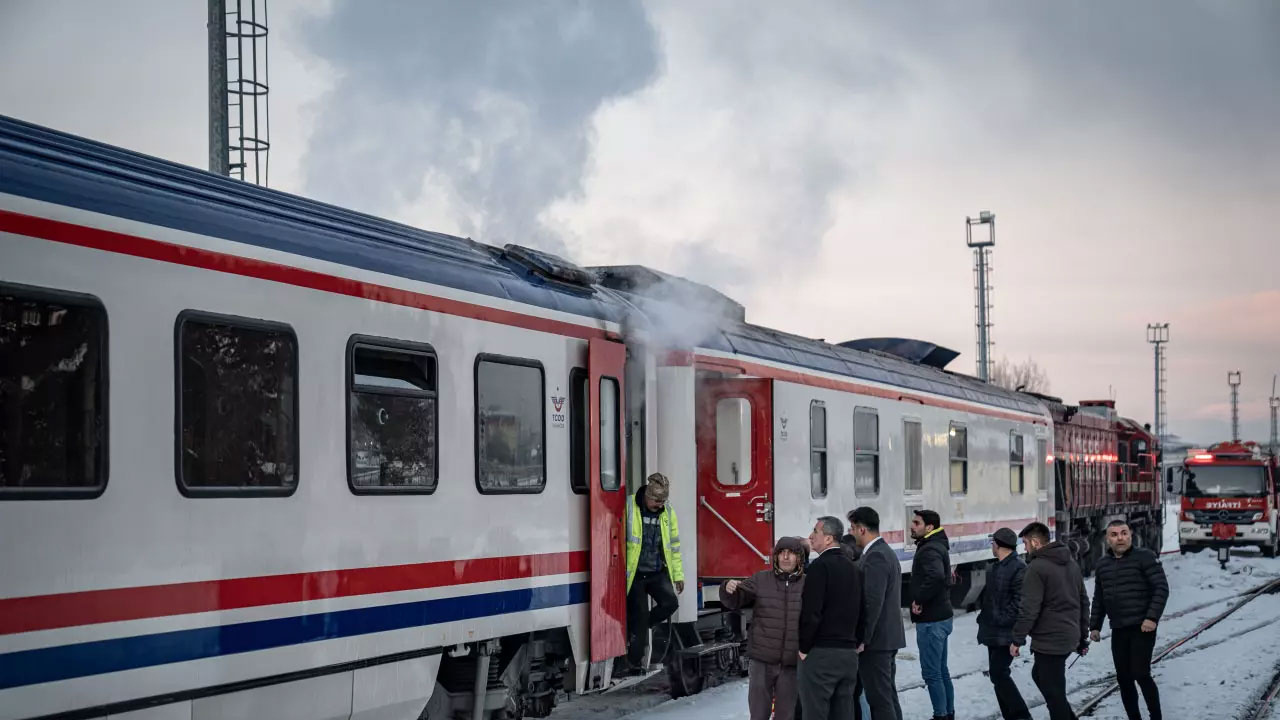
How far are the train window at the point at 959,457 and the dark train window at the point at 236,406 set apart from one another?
12895mm

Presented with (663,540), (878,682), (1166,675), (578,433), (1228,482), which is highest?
(578,433)

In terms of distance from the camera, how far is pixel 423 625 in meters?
7.87

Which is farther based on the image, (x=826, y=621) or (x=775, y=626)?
(x=775, y=626)

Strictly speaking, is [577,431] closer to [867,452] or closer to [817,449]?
[817,449]

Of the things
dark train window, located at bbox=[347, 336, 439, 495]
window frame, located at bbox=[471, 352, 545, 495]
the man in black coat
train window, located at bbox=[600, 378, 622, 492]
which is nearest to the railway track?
the man in black coat

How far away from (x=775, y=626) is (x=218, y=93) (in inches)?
455

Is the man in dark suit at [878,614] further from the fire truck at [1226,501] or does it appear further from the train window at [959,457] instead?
the fire truck at [1226,501]

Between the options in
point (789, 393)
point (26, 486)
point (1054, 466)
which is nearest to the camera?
point (26, 486)

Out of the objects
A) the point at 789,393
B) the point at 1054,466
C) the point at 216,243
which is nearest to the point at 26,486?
the point at 216,243

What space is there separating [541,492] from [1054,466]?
17678 mm

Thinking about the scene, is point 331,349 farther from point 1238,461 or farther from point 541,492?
point 1238,461

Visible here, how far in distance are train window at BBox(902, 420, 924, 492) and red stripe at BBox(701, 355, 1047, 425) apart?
0.36m

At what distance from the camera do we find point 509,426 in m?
8.78

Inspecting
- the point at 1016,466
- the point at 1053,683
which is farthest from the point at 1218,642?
the point at 1053,683
